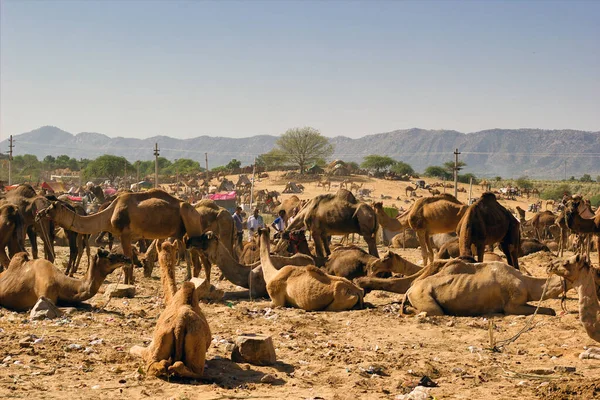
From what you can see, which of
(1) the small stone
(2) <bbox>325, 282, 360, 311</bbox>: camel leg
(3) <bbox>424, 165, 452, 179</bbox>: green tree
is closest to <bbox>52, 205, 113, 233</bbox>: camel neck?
(2) <bbox>325, 282, 360, 311</bbox>: camel leg

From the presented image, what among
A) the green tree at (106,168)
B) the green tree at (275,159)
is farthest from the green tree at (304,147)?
the green tree at (106,168)

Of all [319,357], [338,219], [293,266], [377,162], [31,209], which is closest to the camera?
[319,357]

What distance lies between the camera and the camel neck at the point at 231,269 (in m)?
14.0

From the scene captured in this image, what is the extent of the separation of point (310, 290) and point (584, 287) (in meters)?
4.89

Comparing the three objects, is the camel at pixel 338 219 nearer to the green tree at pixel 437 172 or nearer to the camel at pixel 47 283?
the camel at pixel 47 283

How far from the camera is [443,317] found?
447 inches

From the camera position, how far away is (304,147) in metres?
90.2

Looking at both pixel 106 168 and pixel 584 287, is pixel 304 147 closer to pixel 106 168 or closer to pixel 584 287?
pixel 106 168

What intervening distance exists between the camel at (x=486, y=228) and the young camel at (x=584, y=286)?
675 centimetres

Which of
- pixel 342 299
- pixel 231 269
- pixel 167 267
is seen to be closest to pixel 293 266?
pixel 342 299

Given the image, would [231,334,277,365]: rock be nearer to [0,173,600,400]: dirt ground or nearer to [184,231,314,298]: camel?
[0,173,600,400]: dirt ground

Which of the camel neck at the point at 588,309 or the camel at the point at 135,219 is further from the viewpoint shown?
the camel at the point at 135,219

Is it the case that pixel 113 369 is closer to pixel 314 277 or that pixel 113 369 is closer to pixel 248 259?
pixel 314 277

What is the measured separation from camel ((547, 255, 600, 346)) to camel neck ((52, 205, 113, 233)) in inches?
397
